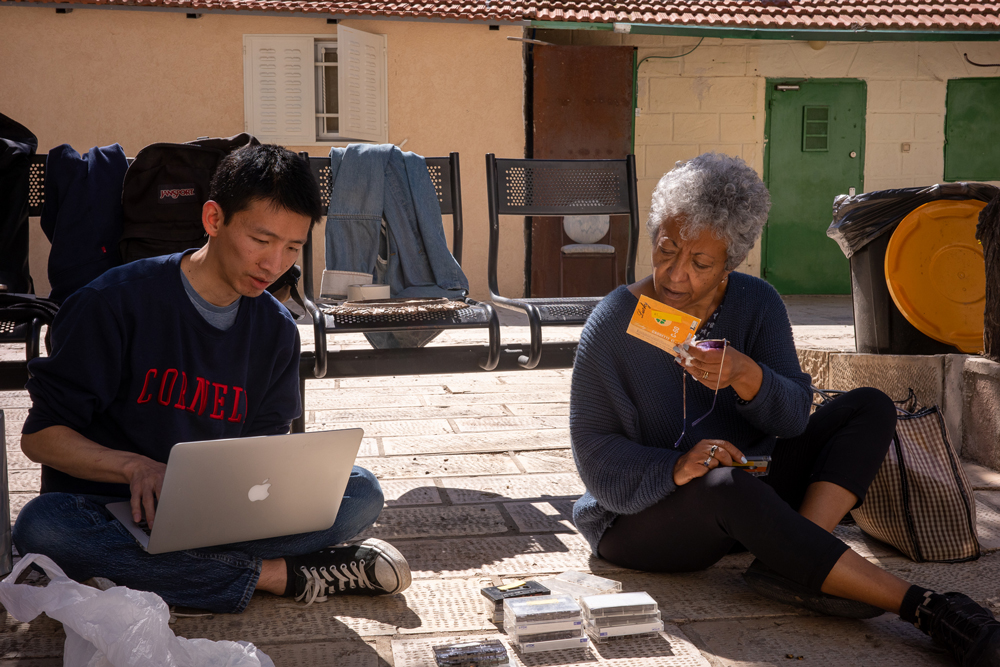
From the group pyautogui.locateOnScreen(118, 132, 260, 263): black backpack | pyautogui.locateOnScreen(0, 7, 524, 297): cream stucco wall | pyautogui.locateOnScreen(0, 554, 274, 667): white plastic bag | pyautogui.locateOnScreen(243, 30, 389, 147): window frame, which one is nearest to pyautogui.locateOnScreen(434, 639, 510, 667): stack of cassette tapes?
pyautogui.locateOnScreen(0, 554, 274, 667): white plastic bag

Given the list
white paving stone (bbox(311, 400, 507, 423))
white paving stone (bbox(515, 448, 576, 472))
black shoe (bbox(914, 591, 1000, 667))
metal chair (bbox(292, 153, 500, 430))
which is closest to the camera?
black shoe (bbox(914, 591, 1000, 667))

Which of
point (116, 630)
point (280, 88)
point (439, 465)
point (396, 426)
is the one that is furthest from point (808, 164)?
point (116, 630)

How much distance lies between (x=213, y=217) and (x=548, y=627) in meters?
1.28

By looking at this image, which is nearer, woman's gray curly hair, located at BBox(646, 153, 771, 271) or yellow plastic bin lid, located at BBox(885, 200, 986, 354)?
woman's gray curly hair, located at BBox(646, 153, 771, 271)

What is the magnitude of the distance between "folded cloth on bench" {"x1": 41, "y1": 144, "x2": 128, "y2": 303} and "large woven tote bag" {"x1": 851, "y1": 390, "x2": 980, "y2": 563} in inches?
106

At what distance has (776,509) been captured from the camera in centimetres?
215

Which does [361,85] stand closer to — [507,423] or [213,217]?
[507,423]

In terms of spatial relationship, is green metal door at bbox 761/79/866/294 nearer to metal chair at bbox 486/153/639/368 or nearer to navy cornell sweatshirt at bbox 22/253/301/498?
metal chair at bbox 486/153/639/368

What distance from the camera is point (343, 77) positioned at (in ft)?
30.1

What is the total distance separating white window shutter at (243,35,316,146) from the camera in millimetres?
9312

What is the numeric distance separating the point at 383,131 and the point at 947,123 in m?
6.52

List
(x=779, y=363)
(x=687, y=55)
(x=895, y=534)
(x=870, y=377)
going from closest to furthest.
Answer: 1. (x=779, y=363)
2. (x=895, y=534)
3. (x=870, y=377)
4. (x=687, y=55)

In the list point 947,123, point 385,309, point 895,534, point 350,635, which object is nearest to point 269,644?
point 350,635

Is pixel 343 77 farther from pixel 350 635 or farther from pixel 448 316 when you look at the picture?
pixel 350 635
